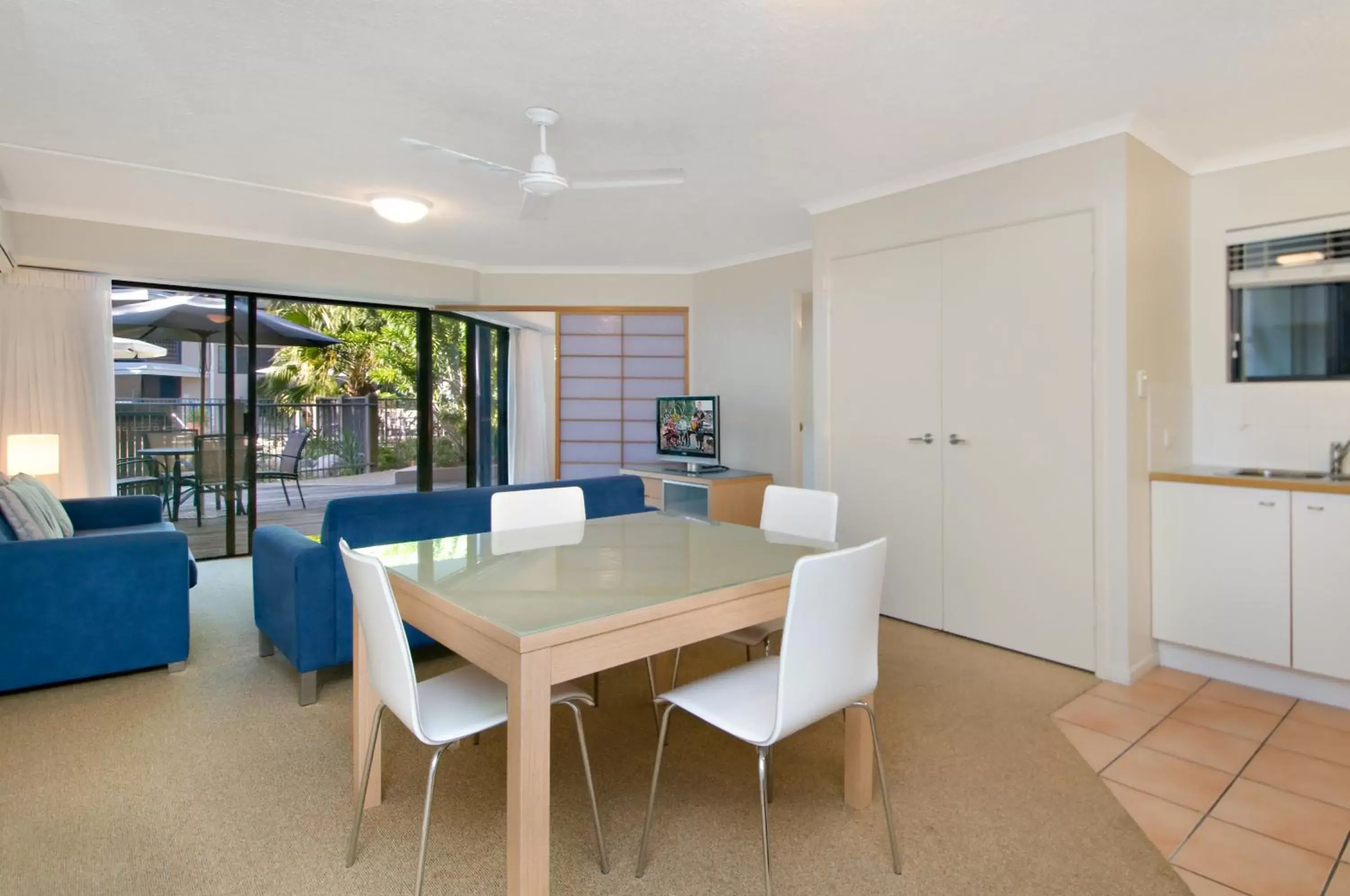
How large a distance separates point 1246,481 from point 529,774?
9.66 ft

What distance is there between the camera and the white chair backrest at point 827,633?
4.68 feet

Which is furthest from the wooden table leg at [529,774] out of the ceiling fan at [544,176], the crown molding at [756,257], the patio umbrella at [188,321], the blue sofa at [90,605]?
the patio umbrella at [188,321]

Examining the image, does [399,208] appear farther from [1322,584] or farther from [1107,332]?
[1322,584]

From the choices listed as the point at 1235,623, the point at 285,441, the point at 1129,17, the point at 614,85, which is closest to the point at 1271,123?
the point at 1129,17

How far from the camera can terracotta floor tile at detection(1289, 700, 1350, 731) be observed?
2.53 m

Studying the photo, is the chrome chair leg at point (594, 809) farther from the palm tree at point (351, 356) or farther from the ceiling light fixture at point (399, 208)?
the palm tree at point (351, 356)

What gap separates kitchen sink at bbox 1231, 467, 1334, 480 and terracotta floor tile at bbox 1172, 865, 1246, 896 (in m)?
1.77

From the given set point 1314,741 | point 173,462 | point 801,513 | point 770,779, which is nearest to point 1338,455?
point 1314,741

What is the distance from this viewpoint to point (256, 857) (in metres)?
1.75

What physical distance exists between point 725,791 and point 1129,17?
255cm

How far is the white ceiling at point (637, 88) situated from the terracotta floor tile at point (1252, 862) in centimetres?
228

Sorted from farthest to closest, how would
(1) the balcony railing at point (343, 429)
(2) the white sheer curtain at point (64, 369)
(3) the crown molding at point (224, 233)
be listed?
1. (1) the balcony railing at point (343, 429)
2. (2) the white sheer curtain at point (64, 369)
3. (3) the crown molding at point (224, 233)

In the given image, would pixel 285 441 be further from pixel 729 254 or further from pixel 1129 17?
pixel 1129 17

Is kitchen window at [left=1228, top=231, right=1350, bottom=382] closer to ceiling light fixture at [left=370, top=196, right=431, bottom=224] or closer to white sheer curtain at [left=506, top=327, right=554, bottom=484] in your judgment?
ceiling light fixture at [left=370, top=196, right=431, bottom=224]
